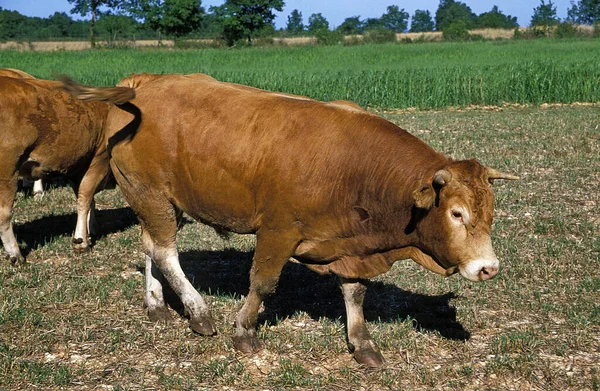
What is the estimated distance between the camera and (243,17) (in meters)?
86.2

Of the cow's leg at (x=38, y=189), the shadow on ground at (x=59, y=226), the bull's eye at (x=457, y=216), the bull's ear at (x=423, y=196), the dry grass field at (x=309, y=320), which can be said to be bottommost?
the shadow on ground at (x=59, y=226)

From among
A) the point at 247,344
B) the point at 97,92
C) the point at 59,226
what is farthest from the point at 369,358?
the point at 59,226

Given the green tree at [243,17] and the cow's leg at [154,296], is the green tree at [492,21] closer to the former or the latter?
the green tree at [243,17]

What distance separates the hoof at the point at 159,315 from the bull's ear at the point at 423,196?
9.42ft

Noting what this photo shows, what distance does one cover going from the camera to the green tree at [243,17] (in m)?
84.9

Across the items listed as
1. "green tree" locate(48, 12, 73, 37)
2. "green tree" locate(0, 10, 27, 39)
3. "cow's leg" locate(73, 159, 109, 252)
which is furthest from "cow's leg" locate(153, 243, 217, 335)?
"green tree" locate(48, 12, 73, 37)

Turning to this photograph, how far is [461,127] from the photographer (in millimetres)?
18328

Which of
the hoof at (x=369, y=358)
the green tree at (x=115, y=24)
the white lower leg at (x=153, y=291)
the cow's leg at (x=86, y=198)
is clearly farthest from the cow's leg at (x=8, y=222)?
the green tree at (x=115, y=24)

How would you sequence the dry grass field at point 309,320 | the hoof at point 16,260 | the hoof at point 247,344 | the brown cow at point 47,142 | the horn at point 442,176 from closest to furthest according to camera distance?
the horn at point 442,176 → the dry grass field at point 309,320 → the hoof at point 247,344 → the brown cow at point 47,142 → the hoof at point 16,260

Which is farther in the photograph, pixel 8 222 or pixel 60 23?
pixel 60 23

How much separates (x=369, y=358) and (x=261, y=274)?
1.07 meters

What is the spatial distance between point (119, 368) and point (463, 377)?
2.65 m

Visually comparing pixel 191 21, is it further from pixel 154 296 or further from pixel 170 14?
pixel 154 296

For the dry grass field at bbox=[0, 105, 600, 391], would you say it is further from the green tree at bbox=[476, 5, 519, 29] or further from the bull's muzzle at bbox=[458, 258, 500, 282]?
the green tree at bbox=[476, 5, 519, 29]
